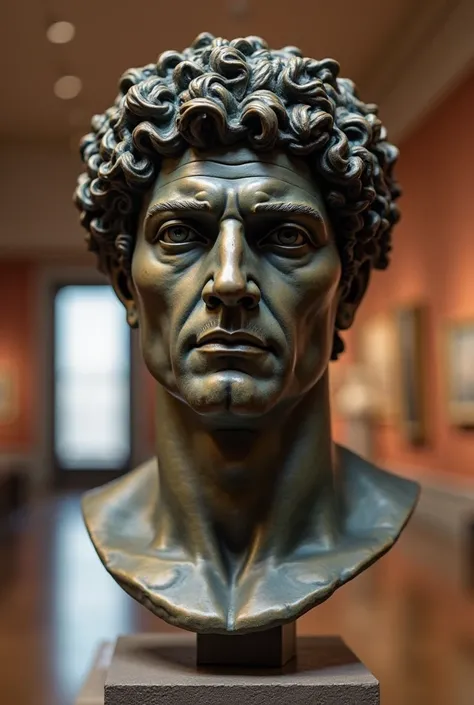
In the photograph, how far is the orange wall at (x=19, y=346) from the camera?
1850 cm

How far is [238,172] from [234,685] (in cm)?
144

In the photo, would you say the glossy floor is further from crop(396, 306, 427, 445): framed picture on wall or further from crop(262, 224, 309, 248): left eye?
crop(262, 224, 309, 248): left eye

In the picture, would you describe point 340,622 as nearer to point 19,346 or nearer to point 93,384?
point 19,346

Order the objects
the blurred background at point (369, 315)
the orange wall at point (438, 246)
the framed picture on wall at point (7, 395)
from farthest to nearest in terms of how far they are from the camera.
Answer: the framed picture on wall at point (7, 395) → the orange wall at point (438, 246) → the blurred background at point (369, 315)

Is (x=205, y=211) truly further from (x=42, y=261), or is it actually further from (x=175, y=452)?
(x=42, y=261)

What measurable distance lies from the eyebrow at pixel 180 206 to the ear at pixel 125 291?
0.40 m

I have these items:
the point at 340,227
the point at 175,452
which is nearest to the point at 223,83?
the point at 340,227

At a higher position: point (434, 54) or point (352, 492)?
point (434, 54)

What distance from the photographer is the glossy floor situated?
15.3ft

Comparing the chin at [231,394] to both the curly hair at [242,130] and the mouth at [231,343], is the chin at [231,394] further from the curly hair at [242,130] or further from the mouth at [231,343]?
the curly hair at [242,130]

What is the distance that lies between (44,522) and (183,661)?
1015cm

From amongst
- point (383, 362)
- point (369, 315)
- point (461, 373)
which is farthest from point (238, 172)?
point (369, 315)

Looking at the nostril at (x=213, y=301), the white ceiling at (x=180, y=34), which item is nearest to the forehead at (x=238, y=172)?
the nostril at (x=213, y=301)

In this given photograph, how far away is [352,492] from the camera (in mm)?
3098
